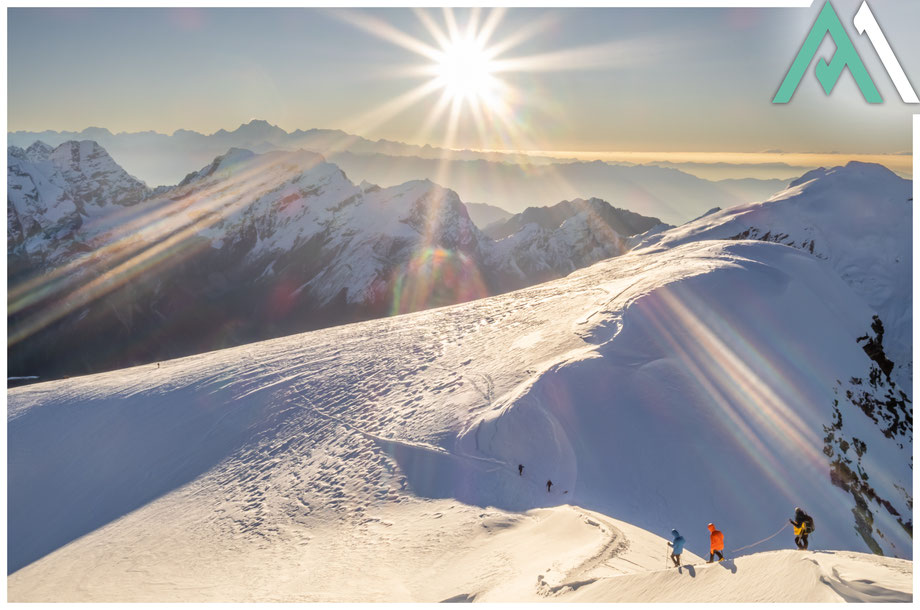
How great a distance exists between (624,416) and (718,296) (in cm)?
1724

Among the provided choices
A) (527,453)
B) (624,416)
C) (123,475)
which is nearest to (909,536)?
(624,416)

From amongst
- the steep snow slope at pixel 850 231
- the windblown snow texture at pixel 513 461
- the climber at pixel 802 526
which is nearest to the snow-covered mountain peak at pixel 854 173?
the steep snow slope at pixel 850 231

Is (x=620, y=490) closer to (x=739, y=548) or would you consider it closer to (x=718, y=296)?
(x=739, y=548)

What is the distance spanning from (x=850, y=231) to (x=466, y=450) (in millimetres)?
109598

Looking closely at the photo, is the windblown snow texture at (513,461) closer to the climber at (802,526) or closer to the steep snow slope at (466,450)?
the steep snow slope at (466,450)

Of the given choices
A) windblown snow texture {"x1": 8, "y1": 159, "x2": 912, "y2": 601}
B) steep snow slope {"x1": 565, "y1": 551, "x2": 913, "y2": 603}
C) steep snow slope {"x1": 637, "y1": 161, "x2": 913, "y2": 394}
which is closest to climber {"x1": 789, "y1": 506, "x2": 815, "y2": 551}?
steep snow slope {"x1": 565, "y1": 551, "x2": 913, "y2": 603}

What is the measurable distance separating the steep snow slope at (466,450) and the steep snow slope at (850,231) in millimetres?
54365

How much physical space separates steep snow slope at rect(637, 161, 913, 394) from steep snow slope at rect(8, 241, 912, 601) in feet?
178

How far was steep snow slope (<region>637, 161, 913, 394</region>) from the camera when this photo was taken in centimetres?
9962

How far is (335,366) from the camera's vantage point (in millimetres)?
48312

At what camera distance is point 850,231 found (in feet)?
352

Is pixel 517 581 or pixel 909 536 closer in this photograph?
pixel 517 581

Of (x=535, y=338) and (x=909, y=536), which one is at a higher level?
(x=535, y=338)

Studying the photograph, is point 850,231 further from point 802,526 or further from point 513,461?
point 802,526
